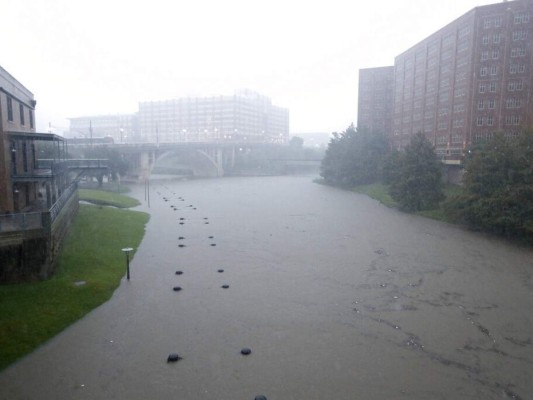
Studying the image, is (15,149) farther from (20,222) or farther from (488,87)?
(488,87)

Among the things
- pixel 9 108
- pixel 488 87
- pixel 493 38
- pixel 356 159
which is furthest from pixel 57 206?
pixel 356 159

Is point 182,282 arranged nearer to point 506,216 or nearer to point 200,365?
point 200,365

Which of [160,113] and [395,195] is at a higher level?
[160,113]

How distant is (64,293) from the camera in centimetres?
1689

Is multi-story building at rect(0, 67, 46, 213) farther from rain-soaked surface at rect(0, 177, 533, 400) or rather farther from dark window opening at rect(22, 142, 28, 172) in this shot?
rain-soaked surface at rect(0, 177, 533, 400)

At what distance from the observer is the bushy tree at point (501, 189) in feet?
92.5

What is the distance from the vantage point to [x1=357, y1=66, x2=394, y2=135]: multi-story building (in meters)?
83.2

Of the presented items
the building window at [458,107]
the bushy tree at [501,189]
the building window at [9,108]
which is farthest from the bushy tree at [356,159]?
the building window at [9,108]

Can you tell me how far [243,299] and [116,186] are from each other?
158ft

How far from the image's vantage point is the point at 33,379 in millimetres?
11664

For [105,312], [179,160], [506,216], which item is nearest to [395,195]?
[506,216]

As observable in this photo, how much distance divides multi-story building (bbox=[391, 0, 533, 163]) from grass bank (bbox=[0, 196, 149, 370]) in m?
38.1

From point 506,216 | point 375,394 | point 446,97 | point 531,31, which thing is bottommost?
point 375,394

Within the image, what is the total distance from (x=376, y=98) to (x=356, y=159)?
2438 centimetres
